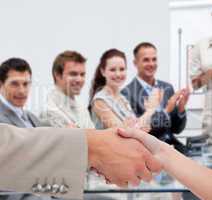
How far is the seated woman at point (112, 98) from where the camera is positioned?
214cm

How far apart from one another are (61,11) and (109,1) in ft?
0.86

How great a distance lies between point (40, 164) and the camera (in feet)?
1.94

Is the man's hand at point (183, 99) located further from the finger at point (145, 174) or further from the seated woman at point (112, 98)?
the finger at point (145, 174)

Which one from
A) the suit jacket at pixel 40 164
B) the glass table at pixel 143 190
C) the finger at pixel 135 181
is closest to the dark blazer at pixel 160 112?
the glass table at pixel 143 190

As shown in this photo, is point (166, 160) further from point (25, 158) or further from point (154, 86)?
Result: point (154, 86)

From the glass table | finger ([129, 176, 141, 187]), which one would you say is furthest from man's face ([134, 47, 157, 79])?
finger ([129, 176, 141, 187])

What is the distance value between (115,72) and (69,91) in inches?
10.7

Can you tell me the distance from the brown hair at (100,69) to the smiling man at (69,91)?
0.21 feet

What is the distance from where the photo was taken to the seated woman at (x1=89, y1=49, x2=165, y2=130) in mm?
2141

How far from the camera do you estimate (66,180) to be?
59cm

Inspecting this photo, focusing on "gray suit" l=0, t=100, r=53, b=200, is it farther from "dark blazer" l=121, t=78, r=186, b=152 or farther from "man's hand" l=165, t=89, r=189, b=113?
"man's hand" l=165, t=89, r=189, b=113

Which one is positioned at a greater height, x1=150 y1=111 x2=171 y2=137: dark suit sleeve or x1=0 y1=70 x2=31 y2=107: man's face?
x1=0 y1=70 x2=31 y2=107: man's face

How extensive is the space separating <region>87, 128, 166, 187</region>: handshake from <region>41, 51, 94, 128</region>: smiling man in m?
1.35

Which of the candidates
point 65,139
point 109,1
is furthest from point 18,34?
point 65,139
